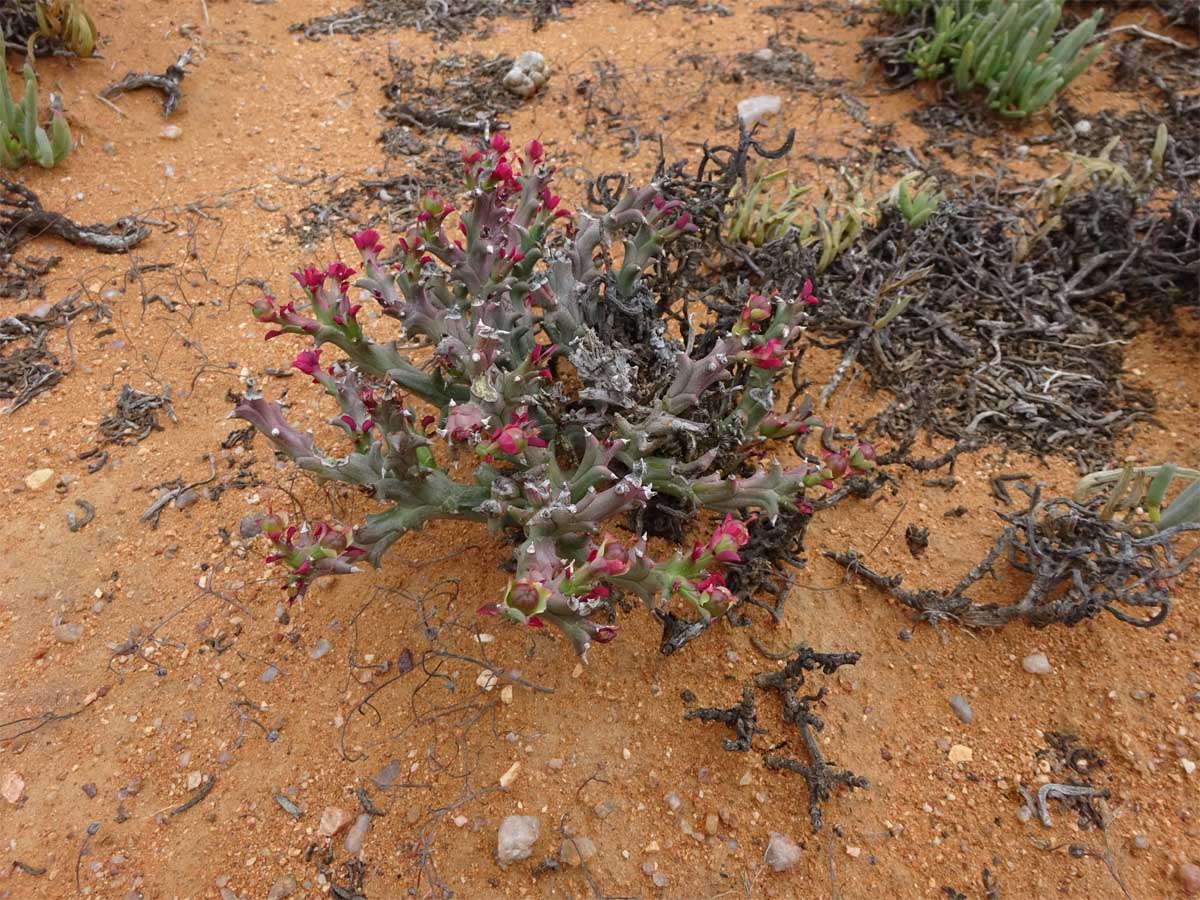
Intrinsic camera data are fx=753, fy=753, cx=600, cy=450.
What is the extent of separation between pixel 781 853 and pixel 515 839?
0.61m

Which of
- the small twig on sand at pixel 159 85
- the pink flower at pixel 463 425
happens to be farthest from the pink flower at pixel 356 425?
the small twig on sand at pixel 159 85

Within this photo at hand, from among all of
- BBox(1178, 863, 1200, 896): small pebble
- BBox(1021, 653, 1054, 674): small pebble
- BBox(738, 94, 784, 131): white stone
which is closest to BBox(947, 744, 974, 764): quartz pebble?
BBox(1021, 653, 1054, 674): small pebble

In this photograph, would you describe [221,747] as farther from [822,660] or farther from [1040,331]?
[1040,331]

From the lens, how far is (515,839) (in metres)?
1.72

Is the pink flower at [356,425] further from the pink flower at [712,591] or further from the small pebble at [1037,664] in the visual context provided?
the small pebble at [1037,664]

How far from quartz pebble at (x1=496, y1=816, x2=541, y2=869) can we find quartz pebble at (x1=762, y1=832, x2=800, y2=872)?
54cm

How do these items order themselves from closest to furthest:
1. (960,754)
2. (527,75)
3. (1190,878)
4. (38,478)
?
(1190,878)
(960,754)
(38,478)
(527,75)

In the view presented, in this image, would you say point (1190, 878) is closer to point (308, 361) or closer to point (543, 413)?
point (543, 413)

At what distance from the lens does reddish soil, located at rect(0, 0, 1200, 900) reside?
1.73 m

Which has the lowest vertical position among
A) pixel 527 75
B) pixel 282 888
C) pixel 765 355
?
pixel 282 888

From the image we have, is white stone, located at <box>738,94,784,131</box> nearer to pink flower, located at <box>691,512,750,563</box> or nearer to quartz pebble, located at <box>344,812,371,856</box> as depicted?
pink flower, located at <box>691,512,750,563</box>

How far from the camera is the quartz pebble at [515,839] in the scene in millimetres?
1714

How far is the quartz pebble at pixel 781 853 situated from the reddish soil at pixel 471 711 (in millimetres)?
26

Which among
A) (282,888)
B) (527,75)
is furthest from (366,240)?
(527,75)
